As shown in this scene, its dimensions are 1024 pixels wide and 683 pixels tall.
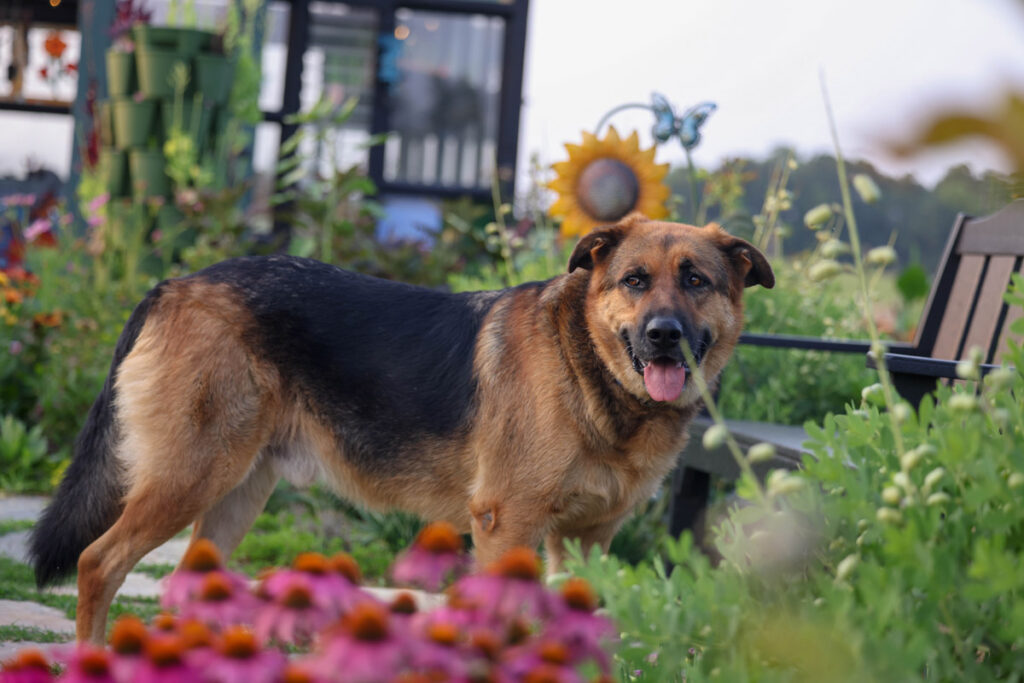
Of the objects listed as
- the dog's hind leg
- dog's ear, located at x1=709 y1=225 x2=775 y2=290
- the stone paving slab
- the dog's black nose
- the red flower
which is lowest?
the stone paving slab

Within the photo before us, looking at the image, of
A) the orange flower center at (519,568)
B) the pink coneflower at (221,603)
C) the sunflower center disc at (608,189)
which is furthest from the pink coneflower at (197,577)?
the sunflower center disc at (608,189)

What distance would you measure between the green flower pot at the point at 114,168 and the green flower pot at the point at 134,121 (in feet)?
0.27

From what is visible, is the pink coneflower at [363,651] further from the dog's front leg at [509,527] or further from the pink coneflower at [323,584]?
the dog's front leg at [509,527]

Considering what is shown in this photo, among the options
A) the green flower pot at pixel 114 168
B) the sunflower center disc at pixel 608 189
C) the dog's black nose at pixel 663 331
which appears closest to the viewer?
the dog's black nose at pixel 663 331

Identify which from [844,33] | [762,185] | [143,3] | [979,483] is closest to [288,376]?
[844,33]

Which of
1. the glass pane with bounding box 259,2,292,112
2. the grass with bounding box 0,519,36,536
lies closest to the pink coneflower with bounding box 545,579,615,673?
the grass with bounding box 0,519,36,536

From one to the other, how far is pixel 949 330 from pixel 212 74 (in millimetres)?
5668

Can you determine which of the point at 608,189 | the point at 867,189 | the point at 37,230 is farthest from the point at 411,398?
the point at 37,230

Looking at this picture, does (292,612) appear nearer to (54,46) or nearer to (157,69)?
(157,69)

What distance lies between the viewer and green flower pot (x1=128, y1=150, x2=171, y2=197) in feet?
24.9

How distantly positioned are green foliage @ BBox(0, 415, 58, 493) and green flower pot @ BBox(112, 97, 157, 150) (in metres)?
2.64

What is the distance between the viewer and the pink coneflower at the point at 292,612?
4.01 feet

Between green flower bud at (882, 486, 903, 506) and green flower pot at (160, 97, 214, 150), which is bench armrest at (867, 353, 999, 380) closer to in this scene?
green flower bud at (882, 486, 903, 506)

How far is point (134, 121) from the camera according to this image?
7.64 metres
